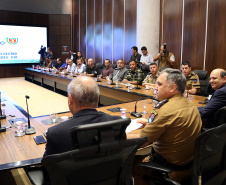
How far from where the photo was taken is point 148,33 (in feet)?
23.0

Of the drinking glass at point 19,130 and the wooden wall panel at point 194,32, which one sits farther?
the wooden wall panel at point 194,32

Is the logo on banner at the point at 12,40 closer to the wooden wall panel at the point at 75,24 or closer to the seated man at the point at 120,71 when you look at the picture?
the wooden wall panel at the point at 75,24

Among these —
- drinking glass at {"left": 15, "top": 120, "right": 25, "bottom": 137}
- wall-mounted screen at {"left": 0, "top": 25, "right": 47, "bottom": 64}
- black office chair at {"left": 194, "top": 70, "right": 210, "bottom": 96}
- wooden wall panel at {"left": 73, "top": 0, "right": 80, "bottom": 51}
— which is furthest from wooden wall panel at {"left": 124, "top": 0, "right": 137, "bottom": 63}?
drinking glass at {"left": 15, "top": 120, "right": 25, "bottom": 137}

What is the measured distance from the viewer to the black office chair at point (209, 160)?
4.06ft

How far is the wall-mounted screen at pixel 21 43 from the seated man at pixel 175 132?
1139 cm

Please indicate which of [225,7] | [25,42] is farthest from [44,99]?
[25,42]

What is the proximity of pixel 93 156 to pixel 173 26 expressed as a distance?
257 inches

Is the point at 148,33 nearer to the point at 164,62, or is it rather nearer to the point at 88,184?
the point at 164,62

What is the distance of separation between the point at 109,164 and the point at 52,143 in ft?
0.92

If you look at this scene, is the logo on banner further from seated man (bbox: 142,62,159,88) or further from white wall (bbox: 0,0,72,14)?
seated man (bbox: 142,62,159,88)

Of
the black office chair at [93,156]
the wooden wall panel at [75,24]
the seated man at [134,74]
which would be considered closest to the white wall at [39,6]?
the wooden wall panel at [75,24]

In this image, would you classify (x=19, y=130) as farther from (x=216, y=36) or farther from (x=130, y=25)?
(x=130, y=25)

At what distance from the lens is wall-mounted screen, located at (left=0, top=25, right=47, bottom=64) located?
37.0 ft

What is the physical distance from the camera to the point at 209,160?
4.47 feet
